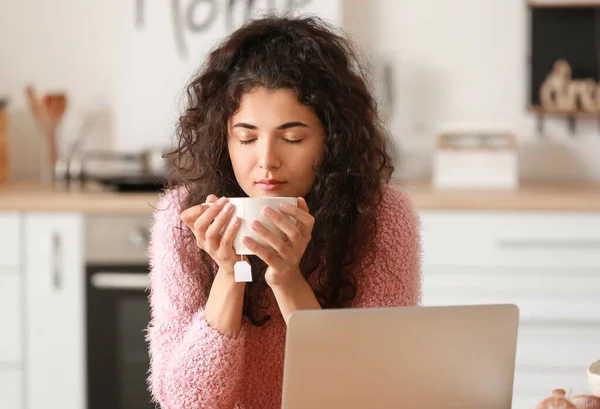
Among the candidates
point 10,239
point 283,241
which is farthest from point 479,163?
point 283,241

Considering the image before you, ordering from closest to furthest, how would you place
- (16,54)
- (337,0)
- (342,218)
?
(342,218) → (337,0) → (16,54)

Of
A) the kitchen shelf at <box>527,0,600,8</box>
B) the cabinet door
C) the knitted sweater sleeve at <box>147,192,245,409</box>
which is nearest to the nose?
the knitted sweater sleeve at <box>147,192,245,409</box>

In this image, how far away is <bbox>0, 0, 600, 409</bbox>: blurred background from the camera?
264cm

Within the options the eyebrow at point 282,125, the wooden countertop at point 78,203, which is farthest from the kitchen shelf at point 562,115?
the eyebrow at point 282,125

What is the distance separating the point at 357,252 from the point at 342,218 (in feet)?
0.20

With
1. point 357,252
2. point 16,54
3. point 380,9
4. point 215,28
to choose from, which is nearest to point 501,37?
point 380,9

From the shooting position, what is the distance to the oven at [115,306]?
269cm

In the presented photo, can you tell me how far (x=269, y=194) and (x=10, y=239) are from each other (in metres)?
1.58

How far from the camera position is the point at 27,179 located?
127 inches

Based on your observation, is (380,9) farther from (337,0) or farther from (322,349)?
(322,349)

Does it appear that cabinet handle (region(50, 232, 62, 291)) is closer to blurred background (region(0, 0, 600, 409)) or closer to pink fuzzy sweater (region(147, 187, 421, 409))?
blurred background (region(0, 0, 600, 409))

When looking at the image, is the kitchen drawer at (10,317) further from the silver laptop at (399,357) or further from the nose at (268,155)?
the silver laptop at (399,357)

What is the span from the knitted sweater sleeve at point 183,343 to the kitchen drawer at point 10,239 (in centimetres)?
128

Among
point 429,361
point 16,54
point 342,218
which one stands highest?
point 16,54
